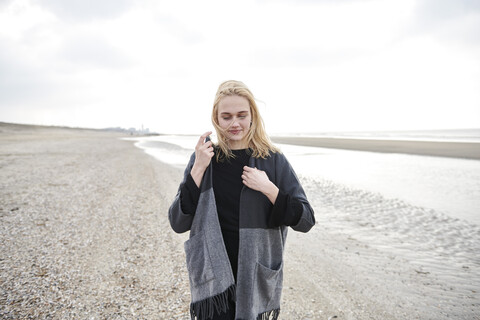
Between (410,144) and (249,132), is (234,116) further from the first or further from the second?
(410,144)

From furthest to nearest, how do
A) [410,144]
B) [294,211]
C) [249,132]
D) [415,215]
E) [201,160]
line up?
[410,144]
[415,215]
[249,132]
[201,160]
[294,211]

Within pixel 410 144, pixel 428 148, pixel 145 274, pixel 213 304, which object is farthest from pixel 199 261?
pixel 410 144

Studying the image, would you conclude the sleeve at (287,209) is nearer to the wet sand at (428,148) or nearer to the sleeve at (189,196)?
the sleeve at (189,196)

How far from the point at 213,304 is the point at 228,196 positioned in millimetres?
750

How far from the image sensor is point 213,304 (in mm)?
1804

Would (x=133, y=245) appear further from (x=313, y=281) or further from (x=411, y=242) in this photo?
(x=411, y=242)

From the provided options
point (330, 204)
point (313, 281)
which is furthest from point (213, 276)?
point (330, 204)

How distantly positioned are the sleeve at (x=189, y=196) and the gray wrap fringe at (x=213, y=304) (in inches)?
23.7

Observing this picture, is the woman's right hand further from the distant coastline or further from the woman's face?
the distant coastline

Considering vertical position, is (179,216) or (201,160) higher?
(201,160)

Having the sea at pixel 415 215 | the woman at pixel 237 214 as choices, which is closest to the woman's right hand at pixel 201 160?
the woman at pixel 237 214

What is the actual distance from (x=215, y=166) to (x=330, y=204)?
7.57 metres

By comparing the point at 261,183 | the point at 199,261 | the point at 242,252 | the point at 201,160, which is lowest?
the point at 199,261

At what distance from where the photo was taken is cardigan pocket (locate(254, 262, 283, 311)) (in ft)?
5.81
